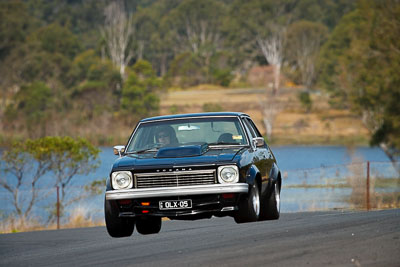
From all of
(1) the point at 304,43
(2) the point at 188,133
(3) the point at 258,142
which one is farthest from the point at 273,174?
(1) the point at 304,43

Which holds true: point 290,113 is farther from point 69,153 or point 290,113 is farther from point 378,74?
point 69,153

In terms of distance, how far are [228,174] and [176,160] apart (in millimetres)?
773

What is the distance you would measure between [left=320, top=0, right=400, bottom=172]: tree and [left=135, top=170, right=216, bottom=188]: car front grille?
1379 inches

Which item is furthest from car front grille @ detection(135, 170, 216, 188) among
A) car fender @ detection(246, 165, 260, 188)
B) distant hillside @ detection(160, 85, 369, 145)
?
distant hillside @ detection(160, 85, 369, 145)

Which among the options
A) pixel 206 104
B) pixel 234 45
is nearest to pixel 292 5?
pixel 234 45

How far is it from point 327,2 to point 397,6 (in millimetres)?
72815

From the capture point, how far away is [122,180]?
11203 millimetres

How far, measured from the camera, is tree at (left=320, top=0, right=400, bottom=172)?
1818 inches

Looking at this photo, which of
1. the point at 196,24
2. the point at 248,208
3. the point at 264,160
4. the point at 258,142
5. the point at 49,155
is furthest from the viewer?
the point at 196,24

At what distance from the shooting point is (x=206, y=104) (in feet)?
272

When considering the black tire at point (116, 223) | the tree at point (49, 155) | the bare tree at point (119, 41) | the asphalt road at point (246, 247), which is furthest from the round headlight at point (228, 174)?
the bare tree at point (119, 41)

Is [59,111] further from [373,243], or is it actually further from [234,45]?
[373,243]

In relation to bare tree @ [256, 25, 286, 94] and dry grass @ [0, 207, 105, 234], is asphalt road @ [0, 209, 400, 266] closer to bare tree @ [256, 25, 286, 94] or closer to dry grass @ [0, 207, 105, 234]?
dry grass @ [0, 207, 105, 234]

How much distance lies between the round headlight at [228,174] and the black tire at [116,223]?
163 cm
